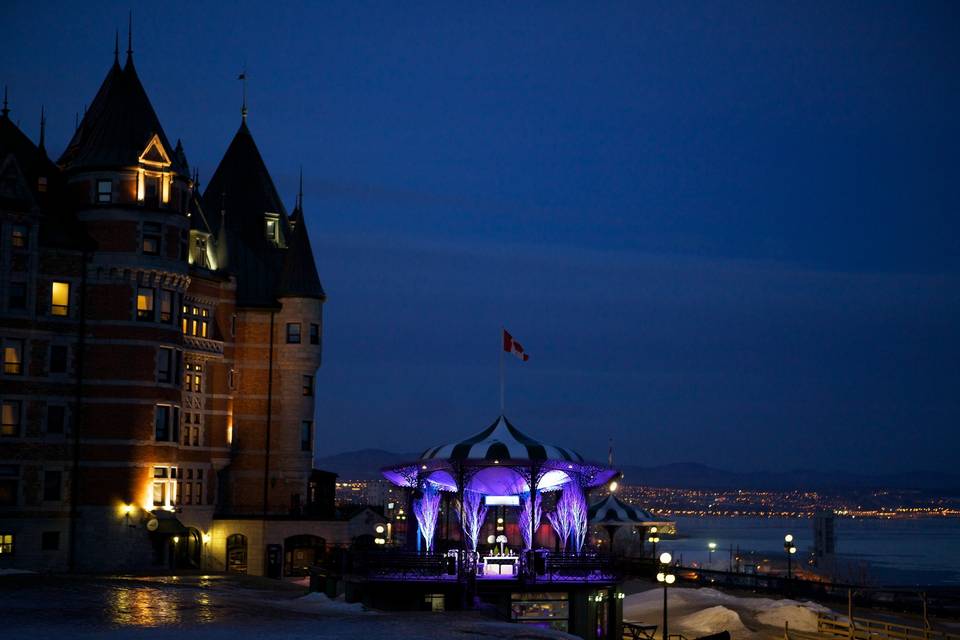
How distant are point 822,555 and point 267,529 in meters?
69.5

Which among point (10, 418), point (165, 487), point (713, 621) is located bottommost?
point (713, 621)

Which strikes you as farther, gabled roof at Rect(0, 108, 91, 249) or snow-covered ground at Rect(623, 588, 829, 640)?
gabled roof at Rect(0, 108, 91, 249)

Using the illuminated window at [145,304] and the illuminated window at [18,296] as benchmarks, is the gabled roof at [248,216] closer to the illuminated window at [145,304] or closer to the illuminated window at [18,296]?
the illuminated window at [145,304]

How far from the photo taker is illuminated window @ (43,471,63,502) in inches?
2402

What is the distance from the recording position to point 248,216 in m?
77.6

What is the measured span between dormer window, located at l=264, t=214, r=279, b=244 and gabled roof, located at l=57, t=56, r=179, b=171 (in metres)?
13.5

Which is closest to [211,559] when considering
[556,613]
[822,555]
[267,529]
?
[267,529]

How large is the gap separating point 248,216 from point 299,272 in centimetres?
545

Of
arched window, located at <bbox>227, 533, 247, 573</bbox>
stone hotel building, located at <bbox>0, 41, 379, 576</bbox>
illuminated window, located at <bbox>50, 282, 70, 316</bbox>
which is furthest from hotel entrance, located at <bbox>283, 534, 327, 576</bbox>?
illuminated window, located at <bbox>50, 282, 70, 316</bbox>

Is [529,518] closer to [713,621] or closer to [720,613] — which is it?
[713,621]

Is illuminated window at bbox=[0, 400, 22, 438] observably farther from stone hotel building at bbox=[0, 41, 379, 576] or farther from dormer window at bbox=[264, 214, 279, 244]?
dormer window at bbox=[264, 214, 279, 244]

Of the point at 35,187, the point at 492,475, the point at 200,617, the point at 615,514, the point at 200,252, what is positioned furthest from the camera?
the point at 615,514

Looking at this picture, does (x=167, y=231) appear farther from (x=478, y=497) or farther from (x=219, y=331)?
(x=478, y=497)

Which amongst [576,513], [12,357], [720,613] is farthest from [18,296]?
[720,613]
